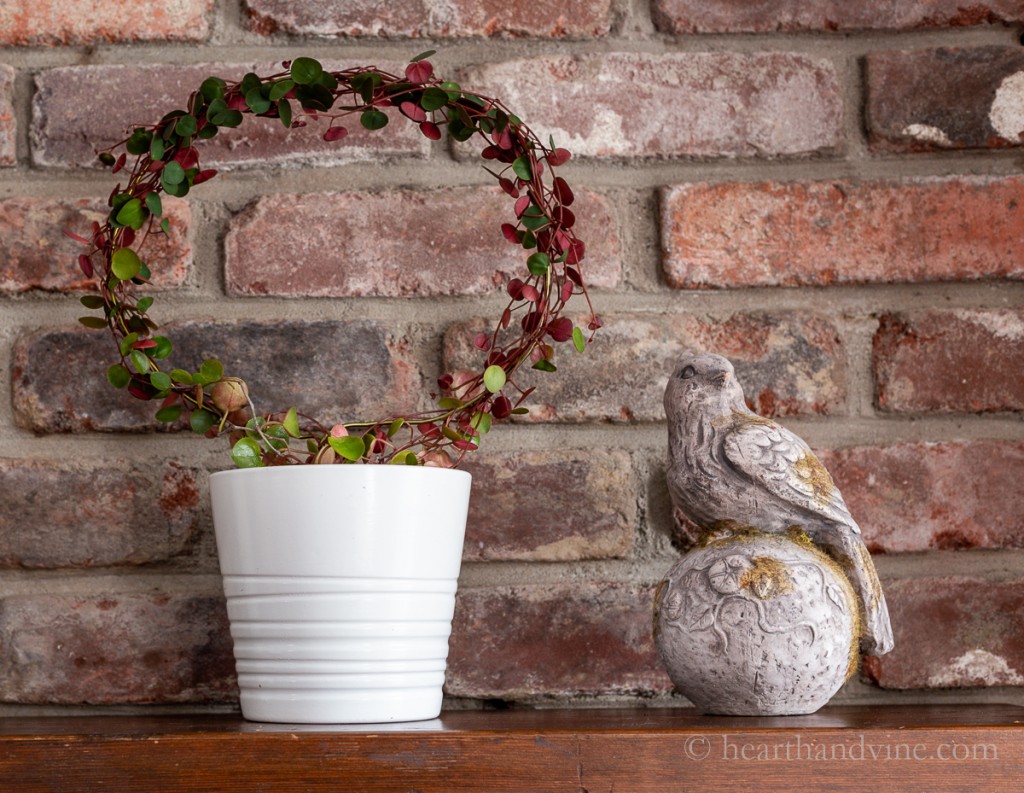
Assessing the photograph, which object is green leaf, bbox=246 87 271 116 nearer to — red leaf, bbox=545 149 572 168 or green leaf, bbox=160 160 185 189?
green leaf, bbox=160 160 185 189

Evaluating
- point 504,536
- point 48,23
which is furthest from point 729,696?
point 48,23

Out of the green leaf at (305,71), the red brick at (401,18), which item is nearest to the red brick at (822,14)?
the red brick at (401,18)

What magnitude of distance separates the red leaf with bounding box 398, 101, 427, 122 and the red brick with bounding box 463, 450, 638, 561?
0.28m

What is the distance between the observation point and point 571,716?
0.81 m

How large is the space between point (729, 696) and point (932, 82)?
0.58 metres

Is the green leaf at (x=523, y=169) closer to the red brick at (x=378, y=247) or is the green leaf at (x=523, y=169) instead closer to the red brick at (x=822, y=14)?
the red brick at (x=378, y=247)

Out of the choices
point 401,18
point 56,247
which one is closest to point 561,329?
point 401,18

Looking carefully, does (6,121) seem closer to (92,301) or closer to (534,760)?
(92,301)

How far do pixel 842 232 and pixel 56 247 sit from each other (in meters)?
0.68

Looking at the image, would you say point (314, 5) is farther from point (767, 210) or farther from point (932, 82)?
point (932, 82)

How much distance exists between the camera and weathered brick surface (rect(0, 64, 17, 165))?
964 millimetres

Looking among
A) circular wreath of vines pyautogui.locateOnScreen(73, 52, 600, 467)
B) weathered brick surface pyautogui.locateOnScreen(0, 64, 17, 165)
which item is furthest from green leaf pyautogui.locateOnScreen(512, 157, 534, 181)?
weathered brick surface pyautogui.locateOnScreen(0, 64, 17, 165)

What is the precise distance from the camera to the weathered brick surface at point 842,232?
0.96 m

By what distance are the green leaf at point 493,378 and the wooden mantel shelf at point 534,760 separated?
0.81ft
